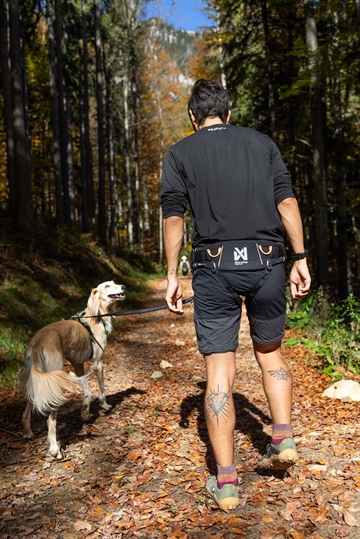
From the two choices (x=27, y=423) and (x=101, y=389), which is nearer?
(x=27, y=423)

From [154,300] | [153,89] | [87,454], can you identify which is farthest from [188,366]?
[153,89]

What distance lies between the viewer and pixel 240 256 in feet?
9.23

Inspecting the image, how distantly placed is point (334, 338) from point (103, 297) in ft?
12.4

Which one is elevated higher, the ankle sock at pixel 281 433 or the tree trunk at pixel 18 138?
the tree trunk at pixel 18 138

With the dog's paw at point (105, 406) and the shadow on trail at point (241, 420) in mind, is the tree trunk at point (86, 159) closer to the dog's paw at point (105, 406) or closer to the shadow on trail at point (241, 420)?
the dog's paw at point (105, 406)

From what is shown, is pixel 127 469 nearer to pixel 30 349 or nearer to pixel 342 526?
pixel 30 349

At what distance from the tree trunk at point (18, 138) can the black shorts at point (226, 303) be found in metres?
10.7

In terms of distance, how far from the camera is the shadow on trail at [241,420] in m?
4.00

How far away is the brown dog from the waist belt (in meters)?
1.96

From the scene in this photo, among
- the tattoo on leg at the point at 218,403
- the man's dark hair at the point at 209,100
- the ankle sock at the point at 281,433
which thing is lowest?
the ankle sock at the point at 281,433

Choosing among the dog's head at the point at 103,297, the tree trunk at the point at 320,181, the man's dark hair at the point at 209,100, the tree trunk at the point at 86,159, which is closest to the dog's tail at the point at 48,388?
the dog's head at the point at 103,297

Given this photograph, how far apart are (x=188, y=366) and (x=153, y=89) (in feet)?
95.1

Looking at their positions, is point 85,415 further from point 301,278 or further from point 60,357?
point 301,278

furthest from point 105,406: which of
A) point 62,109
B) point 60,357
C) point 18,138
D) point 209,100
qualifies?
point 62,109
